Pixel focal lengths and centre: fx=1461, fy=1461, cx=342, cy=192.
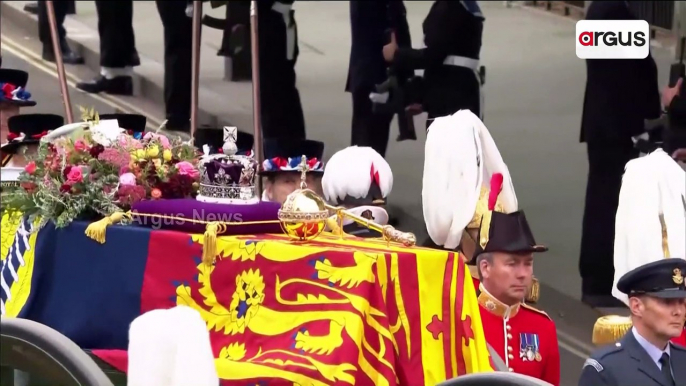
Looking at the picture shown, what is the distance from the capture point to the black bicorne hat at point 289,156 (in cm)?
597

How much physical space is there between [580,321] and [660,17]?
7.15m

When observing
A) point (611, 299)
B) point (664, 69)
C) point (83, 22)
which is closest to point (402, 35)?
point (611, 299)

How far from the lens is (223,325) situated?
445 cm

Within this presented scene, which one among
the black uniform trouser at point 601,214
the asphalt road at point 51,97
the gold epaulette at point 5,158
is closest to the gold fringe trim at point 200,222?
the gold epaulette at point 5,158

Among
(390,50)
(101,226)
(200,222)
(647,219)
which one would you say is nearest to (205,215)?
(200,222)

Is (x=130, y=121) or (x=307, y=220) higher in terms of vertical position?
(x=130, y=121)

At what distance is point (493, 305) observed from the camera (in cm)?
480

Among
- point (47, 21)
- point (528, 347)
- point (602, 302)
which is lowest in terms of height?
point (602, 302)

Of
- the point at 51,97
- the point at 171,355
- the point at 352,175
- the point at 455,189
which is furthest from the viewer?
the point at 51,97

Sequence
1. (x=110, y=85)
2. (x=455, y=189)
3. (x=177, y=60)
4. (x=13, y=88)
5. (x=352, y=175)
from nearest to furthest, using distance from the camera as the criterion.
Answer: (x=455, y=189)
(x=352, y=175)
(x=13, y=88)
(x=177, y=60)
(x=110, y=85)

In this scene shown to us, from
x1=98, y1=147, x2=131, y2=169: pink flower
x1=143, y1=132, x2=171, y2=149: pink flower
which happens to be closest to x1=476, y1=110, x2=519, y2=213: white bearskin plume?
x1=143, y1=132, x2=171, y2=149: pink flower

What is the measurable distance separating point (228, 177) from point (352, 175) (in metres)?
1.03

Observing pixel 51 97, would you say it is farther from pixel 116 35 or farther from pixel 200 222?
pixel 200 222

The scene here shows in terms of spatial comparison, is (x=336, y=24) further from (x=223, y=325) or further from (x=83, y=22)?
(x=223, y=325)
